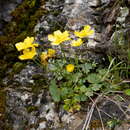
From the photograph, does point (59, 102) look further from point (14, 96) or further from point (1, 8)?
point (1, 8)

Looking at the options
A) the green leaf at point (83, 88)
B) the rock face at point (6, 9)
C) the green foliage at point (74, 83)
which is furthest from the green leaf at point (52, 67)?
the rock face at point (6, 9)

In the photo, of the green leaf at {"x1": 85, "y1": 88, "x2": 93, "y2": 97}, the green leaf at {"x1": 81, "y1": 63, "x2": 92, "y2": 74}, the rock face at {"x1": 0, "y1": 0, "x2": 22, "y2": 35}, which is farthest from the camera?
the rock face at {"x1": 0, "y1": 0, "x2": 22, "y2": 35}

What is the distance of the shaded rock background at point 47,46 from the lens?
2.20 m

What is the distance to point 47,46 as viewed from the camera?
2.70 meters

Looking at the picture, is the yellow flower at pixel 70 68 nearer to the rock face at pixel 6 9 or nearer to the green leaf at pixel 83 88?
the green leaf at pixel 83 88

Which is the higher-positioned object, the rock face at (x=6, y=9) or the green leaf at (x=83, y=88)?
the rock face at (x=6, y=9)

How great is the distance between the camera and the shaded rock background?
7.20 ft

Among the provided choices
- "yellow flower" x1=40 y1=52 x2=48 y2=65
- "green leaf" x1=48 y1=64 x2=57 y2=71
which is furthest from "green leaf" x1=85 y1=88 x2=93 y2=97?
"yellow flower" x1=40 y1=52 x2=48 y2=65

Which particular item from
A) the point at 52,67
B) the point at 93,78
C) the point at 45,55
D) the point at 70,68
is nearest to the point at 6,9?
the point at 45,55

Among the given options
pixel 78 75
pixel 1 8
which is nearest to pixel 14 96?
pixel 78 75

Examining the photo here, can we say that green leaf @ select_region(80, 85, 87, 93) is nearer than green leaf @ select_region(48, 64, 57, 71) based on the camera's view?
Yes

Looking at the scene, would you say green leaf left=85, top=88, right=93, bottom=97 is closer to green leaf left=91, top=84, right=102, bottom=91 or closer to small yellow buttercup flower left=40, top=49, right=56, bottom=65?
green leaf left=91, top=84, right=102, bottom=91

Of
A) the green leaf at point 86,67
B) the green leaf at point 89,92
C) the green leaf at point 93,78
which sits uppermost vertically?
the green leaf at point 86,67

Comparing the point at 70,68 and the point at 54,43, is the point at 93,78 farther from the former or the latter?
the point at 54,43
